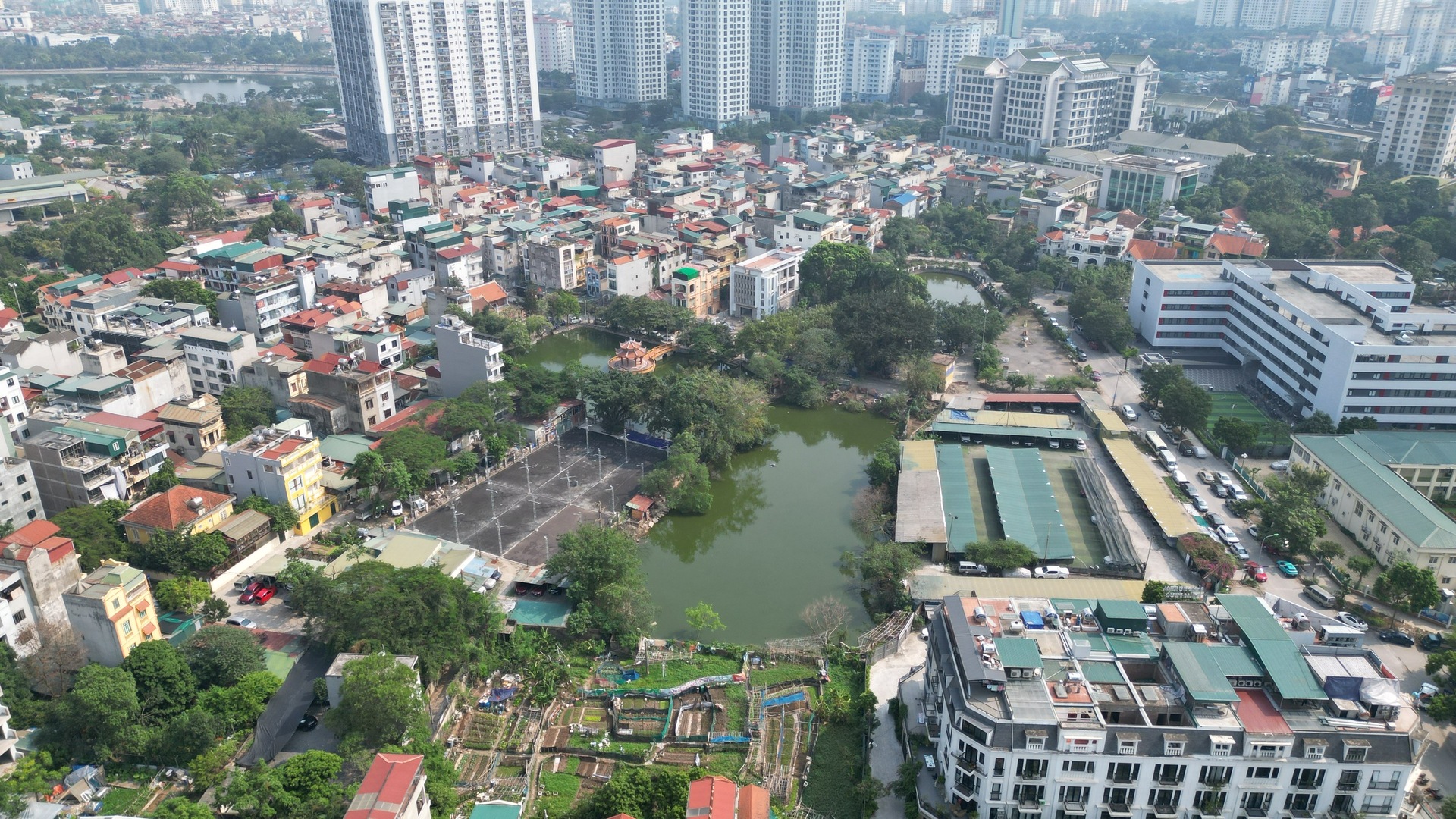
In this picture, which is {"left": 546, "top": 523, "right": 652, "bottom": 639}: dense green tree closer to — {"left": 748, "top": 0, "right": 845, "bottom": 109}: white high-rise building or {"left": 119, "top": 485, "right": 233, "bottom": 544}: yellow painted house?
{"left": 119, "top": 485, "right": 233, "bottom": 544}: yellow painted house

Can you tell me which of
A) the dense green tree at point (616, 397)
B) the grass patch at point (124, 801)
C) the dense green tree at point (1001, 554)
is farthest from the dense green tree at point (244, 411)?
the dense green tree at point (1001, 554)

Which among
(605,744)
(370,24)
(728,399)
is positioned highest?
(370,24)

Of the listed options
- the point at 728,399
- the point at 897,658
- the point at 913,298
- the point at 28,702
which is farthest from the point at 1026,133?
the point at 28,702

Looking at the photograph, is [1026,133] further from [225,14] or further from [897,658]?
[225,14]

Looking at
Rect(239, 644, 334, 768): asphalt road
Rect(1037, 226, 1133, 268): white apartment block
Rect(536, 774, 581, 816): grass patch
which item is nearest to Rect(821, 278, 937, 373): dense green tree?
Rect(1037, 226, 1133, 268): white apartment block

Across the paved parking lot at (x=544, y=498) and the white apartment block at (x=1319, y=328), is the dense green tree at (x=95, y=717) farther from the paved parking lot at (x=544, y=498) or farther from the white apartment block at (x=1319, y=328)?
the white apartment block at (x=1319, y=328)

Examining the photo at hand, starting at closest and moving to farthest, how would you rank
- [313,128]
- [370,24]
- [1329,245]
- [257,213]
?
[1329,245] < [257,213] < [370,24] < [313,128]

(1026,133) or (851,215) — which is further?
(1026,133)
